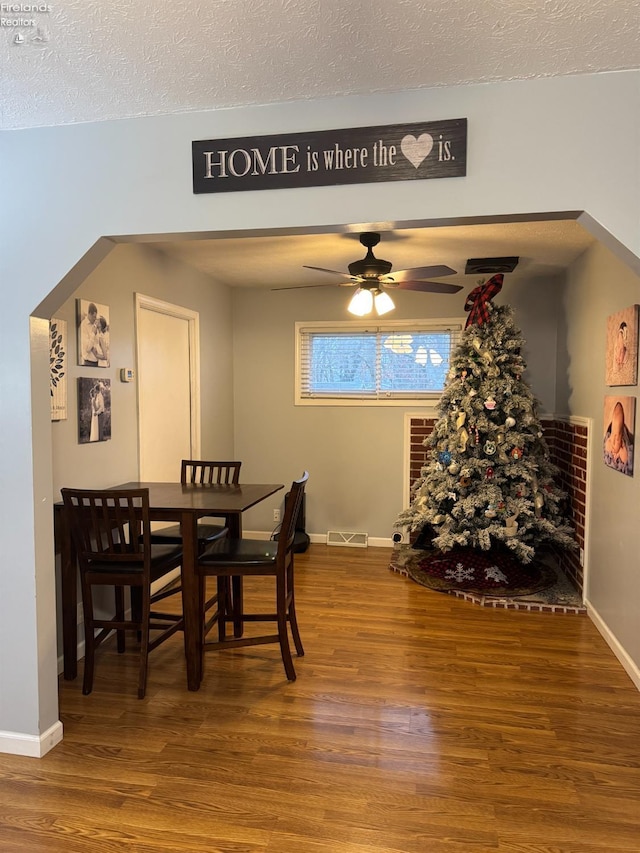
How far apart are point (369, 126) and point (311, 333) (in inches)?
135

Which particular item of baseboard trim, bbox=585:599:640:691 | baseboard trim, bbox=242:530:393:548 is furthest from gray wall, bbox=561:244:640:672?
baseboard trim, bbox=242:530:393:548

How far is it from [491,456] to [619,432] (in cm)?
106

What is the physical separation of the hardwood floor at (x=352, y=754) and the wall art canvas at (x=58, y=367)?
1.37 meters

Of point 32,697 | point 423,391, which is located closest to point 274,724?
point 32,697

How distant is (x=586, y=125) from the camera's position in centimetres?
174

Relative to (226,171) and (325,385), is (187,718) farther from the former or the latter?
(325,385)

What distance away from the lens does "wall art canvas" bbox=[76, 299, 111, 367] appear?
3.10 meters

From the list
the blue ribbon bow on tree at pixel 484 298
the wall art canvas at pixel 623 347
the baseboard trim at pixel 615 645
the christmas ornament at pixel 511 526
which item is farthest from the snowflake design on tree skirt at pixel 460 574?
the blue ribbon bow on tree at pixel 484 298

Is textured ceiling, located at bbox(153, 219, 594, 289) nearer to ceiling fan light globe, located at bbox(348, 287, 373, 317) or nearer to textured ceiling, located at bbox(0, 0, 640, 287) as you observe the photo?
ceiling fan light globe, located at bbox(348, 287, 373, 317)

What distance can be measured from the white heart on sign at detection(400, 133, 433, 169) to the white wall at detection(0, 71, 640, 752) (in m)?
0.07

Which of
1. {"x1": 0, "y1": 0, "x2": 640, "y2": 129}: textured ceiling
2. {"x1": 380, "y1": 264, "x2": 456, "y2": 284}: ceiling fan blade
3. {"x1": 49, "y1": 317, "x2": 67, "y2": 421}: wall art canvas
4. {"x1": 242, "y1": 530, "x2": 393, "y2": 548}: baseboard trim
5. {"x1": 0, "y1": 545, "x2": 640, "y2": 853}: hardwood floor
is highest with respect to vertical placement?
{"x1": 0, "y1": 0, "x2": 640, "y2": 129}: textured ceiling

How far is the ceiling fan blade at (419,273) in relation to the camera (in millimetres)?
3367

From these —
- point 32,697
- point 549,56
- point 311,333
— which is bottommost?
point 32,697

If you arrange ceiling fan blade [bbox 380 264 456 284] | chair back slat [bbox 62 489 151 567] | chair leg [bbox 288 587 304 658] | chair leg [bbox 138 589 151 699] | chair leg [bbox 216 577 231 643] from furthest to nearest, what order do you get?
ceiling fan blade [bbox 380 264 456 284] → chair leg [bbox 216 577 231 643] → chair leg [bbox 288 587 304 658] → chair leg [bbox 138 589 151 699] → chair back slat [bbox 62 489 151 567]
